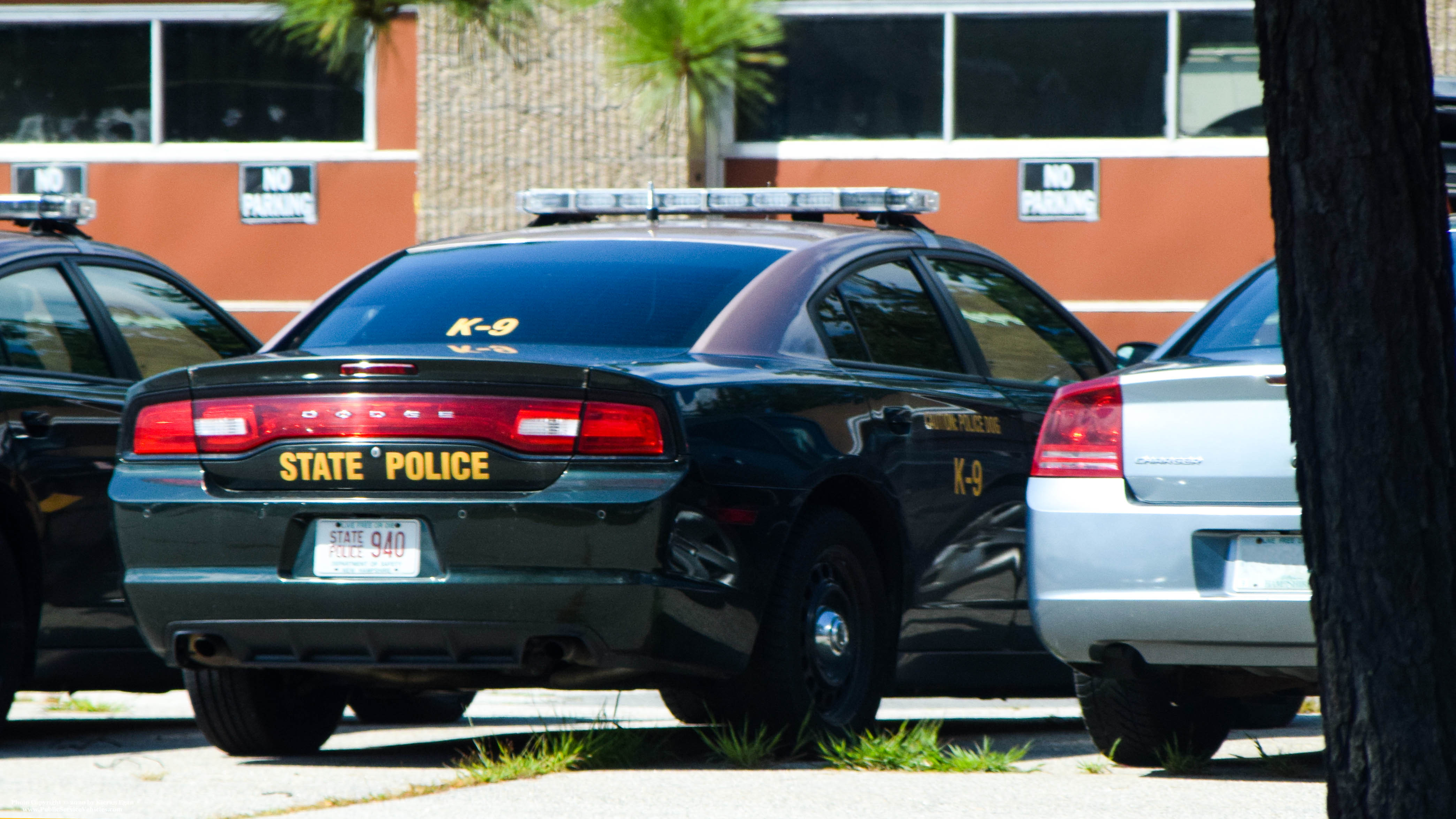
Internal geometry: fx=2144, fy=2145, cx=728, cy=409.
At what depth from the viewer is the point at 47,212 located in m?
6.90

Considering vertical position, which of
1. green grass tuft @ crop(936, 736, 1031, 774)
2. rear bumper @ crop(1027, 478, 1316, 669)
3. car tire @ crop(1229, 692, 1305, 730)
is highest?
rear bumper @ crop(1027, 478, 1316, 669)

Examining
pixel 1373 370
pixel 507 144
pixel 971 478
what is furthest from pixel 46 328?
pixel 507 144

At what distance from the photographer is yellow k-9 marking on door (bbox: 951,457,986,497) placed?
5.96 meters

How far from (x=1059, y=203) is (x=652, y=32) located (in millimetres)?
10162

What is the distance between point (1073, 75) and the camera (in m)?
12.6

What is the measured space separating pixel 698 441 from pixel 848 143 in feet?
26.8

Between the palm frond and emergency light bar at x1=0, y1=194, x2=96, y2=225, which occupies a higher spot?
the palm frond

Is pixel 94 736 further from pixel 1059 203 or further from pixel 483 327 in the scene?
pixel 1059 203

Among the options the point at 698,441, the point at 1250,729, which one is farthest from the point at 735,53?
the point at 1250,729

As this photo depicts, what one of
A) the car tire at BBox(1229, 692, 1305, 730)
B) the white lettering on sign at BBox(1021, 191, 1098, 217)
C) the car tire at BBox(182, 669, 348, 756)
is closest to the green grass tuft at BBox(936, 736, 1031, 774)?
the car tire at BBox(1229, 692, 1305, 730)

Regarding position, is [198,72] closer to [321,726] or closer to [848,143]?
[848,143]

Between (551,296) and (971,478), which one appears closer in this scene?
(551,296)

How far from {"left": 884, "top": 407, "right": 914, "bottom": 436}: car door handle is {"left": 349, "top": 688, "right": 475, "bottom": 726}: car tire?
213cm

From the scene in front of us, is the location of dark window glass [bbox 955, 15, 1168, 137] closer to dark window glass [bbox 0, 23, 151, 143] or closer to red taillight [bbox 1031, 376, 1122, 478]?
dark window glass [bbox 0, 23, 151, 143]
